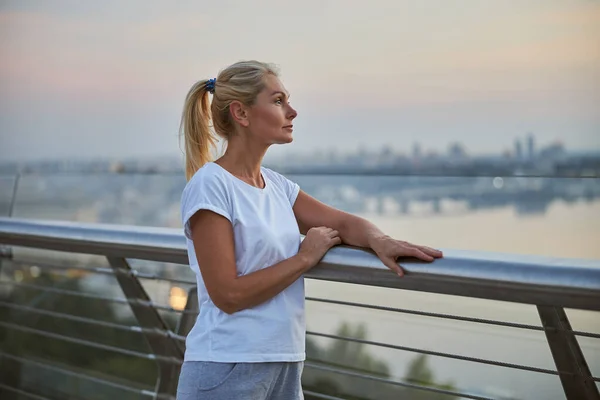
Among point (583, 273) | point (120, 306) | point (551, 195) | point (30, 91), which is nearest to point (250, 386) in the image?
point (583, 273)

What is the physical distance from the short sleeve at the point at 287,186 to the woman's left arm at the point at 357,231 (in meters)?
0.01

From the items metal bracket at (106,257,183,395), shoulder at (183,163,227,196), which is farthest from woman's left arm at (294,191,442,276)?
metal bracket at (106,257,183,395)

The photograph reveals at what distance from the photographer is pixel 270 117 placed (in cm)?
139

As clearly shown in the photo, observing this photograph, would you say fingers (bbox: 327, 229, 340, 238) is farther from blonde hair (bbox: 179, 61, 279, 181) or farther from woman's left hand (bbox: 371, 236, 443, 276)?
blonde hair (bbox: 179, 61, 279, 181)

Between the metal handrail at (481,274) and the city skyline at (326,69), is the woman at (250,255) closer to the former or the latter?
the metal handrail at (481,274)

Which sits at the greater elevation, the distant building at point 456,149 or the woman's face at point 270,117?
the woman's face at point 270,117

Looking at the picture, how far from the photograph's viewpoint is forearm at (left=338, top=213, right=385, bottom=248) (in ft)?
4.46

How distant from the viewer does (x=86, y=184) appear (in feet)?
16.5

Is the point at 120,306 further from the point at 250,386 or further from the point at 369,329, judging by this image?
the point at 250,386

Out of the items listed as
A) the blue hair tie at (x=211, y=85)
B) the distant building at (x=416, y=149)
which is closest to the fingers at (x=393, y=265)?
the blue hair tie at (x=211, y=85)

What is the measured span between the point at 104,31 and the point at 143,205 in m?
5.05

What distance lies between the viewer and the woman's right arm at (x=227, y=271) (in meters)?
1.24

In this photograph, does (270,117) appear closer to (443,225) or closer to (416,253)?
(416,253)

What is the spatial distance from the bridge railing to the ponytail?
0.16 m
